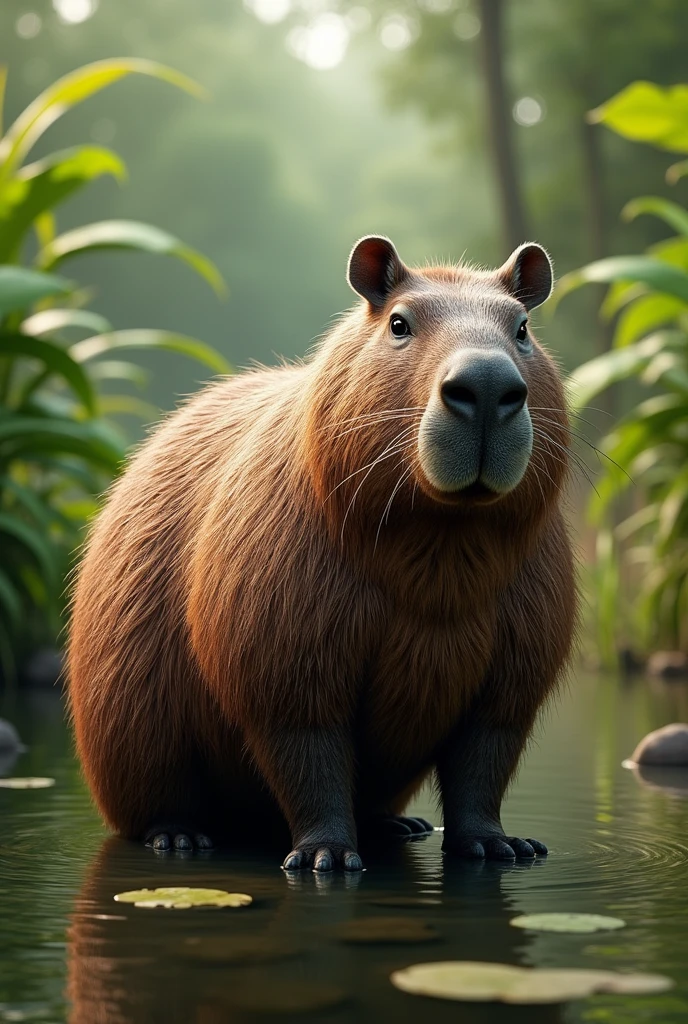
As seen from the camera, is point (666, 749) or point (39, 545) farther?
point (39, 545)

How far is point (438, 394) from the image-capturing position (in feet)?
9.39

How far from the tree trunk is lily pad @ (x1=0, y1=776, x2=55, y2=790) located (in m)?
12.3

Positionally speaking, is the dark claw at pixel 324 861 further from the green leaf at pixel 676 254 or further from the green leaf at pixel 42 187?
the green leaf at pixel 676 254

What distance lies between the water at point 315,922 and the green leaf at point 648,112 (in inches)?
198

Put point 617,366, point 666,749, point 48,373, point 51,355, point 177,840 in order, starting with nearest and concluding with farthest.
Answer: point 177,840
point 666,749
point 51,355
point 48,373
point 617,366

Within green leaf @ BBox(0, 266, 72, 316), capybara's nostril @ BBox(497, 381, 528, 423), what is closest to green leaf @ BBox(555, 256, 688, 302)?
green leaf @ BBox(0, 266, 72, 316)

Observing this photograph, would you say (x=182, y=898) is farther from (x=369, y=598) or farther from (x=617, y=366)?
(x=617, y=366)

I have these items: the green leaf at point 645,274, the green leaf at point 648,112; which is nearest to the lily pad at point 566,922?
the green leaf at point 645,274

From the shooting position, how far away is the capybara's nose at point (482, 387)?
9.23ft

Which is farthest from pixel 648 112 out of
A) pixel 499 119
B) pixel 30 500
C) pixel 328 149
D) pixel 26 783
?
pixel 328 149

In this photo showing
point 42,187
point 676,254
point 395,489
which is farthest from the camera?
point 676,254

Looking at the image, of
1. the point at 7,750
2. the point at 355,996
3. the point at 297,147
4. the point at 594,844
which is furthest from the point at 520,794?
the point at 297,147

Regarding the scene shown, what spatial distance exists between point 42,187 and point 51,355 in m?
0.86

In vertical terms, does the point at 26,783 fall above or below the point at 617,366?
below
